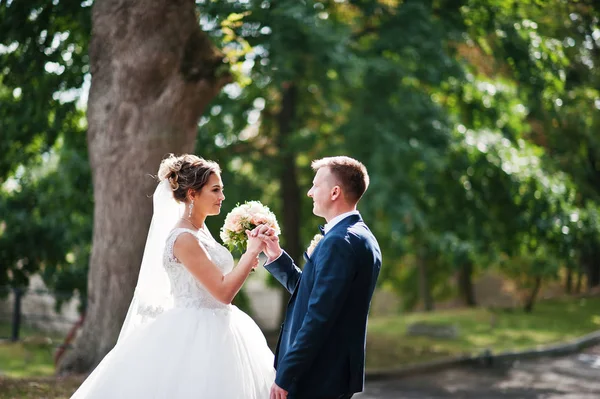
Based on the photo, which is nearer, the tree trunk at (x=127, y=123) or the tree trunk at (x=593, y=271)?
→ the tree trunk at (x=127, y=123)

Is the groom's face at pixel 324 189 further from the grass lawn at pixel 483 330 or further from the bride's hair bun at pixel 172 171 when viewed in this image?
the grass lawn at pixel 483 330

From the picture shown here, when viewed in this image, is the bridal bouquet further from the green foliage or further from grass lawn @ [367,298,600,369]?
grass lawn @ [367,298,600,369]

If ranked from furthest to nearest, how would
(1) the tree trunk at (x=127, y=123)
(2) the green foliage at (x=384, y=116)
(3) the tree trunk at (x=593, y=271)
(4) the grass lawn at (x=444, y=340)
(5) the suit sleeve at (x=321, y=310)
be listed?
(3) the tree trunk at (x=593, y=271) < (4) the grass lawn at (x=444, y=340) < (2) the green foliage at (x=384, y=116) < (1) the tree trunk at (x=127, y=123) < (5) the suit sleeve at (x=321, y=310)

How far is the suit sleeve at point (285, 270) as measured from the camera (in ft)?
18.6

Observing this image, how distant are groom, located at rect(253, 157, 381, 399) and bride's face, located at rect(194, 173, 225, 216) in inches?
45.5

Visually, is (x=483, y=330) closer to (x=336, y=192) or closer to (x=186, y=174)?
(x=186, y=174)

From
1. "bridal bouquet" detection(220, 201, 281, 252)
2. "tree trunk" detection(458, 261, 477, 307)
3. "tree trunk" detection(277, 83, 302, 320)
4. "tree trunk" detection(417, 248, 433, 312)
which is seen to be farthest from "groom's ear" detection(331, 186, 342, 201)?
"tree trunk" detection(458, 261, 477, 307)

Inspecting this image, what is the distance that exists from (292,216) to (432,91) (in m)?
4.93

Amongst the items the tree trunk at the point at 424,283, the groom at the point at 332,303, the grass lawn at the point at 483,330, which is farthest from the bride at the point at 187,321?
the tree trunk at the point at 424,283

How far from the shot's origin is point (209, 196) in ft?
19.7

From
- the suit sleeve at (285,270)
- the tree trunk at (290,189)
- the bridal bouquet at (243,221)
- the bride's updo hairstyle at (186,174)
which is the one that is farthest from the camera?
the tree trunk at (290,189)

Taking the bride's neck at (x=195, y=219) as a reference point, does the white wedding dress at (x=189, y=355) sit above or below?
below

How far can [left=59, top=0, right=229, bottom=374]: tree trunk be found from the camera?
1029 cm

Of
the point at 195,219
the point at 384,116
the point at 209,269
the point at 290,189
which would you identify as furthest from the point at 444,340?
the point at 209,269
